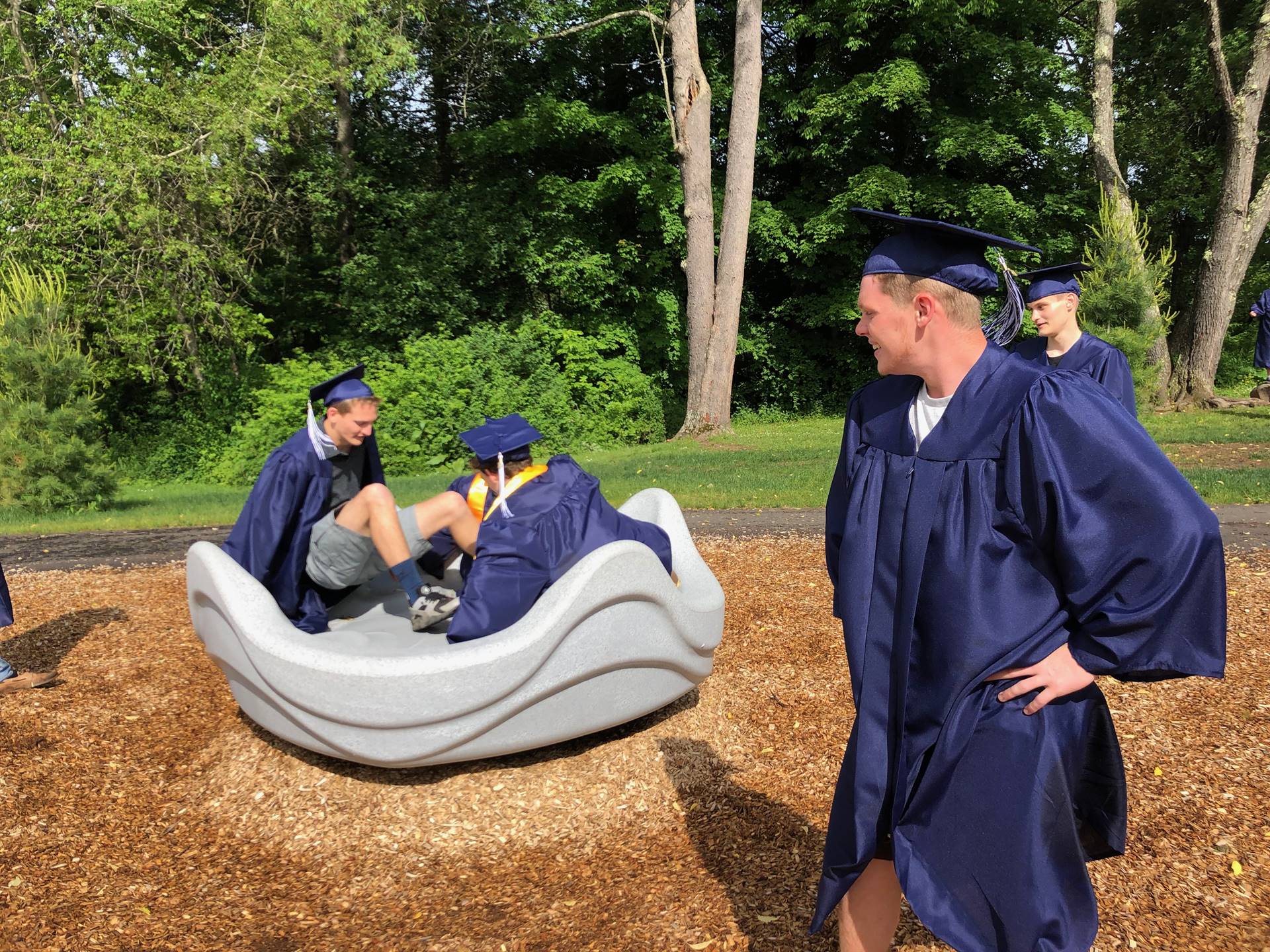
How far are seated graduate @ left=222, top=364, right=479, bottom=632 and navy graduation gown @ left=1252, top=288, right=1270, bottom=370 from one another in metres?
14.1

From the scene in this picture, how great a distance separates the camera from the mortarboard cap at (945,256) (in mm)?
1867

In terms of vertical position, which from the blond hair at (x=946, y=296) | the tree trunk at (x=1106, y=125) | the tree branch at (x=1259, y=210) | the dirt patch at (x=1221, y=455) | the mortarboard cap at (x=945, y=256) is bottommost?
the dirt patch at (x=1221, y=455)

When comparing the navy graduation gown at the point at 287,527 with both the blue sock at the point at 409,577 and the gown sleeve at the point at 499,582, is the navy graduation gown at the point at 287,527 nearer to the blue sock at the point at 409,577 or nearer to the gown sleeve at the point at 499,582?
the blue sock at the point at 409,577

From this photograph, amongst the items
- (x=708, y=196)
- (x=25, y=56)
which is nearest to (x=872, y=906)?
(x=708, y=196)

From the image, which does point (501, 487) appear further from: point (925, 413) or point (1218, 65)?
point (1218, 65)

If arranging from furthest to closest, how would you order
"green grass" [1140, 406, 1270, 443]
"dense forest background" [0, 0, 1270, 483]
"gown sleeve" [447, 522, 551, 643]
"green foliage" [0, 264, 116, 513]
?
"dense forest background" [0, 0, 1270, 483] → "green grass" [1140, 406, 1270, 443] → "green foliage" [0, 264, 116, 513] → "gown sleeve" [447, 522, 551, 643]

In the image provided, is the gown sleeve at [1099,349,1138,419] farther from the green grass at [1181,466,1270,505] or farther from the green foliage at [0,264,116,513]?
the green foliage at [0,264,116,513]

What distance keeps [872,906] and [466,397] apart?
15.2 meters

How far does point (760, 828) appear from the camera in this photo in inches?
131

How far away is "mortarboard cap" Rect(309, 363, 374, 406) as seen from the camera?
4.38m

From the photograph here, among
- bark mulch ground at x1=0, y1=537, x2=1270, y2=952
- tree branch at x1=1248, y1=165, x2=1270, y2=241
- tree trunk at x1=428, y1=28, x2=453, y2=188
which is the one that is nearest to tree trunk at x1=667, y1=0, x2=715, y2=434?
tree trunk at x1=428, y1=28, x2=453, y2=188

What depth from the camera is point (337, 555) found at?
14.3 ft

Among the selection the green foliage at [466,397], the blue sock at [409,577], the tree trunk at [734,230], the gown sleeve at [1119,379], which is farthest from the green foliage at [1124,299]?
the blue sock at [409,577]

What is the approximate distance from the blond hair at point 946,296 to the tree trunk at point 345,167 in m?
18.9
